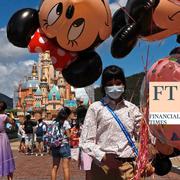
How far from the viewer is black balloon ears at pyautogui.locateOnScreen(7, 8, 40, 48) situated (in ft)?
16.7

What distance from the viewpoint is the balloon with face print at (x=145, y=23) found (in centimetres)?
428

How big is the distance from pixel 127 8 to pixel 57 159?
12.9 feet

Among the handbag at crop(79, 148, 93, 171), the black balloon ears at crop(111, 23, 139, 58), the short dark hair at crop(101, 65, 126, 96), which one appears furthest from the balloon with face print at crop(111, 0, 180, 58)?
the handbag at crop(79, 148, 93, 171)

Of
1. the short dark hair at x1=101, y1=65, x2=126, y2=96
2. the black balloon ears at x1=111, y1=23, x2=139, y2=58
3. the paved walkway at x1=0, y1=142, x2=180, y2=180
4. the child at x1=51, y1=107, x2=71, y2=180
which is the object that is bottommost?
the paved walkway at x1=0, y1=142, x2=180, y2=180

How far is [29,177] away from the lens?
10.7 metres

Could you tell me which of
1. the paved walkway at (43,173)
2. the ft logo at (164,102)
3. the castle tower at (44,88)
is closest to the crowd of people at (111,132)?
the ft logo at (164,102)

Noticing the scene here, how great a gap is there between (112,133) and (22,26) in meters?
1.61

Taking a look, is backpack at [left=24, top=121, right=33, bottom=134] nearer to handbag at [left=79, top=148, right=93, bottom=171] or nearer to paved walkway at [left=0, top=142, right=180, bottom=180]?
paved walkway at [left=0, top=142, right=180, bottom=180]

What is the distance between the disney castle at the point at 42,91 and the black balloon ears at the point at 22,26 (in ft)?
127

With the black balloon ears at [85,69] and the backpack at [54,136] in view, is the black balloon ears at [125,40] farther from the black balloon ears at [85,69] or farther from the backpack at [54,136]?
the backpack at [54,136]

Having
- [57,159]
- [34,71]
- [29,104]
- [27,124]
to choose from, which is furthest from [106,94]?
[34,71]

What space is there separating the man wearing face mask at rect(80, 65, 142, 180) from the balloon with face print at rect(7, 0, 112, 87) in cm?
53

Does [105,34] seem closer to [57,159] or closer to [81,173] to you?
[57,159]

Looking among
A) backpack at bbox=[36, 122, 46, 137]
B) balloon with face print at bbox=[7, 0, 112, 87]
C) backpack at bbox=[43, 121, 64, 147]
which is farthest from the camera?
backpack at bbox=[36, 122, 46, 137]
